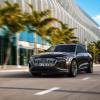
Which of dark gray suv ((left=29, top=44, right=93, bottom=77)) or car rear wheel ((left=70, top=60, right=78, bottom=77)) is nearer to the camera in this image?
dark gray suv ((left=29, top=44, right=93, bottom=77))

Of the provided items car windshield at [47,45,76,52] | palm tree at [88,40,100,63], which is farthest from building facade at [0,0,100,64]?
car windshield at [47,45,76,52]

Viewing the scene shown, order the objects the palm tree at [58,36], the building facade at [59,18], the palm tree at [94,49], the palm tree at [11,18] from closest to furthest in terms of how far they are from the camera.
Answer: the palm tree at [11,18] < the palm tree at [58,36] < the building facade at [59,18] < the palm tree at [94,49]

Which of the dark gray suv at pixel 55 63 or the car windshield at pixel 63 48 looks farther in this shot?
the car windshield at pixel 63 48

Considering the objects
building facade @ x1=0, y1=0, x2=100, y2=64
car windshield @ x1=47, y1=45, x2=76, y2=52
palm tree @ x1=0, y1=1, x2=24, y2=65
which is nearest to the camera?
car windshield @ x1=47, y1=45, x2=76, y2=52

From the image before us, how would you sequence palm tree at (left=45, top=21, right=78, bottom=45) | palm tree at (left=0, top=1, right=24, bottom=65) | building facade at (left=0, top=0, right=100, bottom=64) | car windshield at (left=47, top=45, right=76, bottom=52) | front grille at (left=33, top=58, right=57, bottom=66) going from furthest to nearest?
1. building facade at (left=0, top=0, right=100, bottom=64)
2. palm tree at (left=45, top=21, right=78, bottom=45)
3. palm tree at (left=0, top=1, right=24, bottom=65)
4. car windshield at (left=47, top=45, right=76, bottom=52)
5. front grille at (left=33, top=58, right=57, bottom=66)

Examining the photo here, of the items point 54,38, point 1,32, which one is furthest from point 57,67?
point 54,38

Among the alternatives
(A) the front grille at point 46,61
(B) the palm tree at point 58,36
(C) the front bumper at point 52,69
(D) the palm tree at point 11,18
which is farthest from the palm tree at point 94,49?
(A) the front grille at point 46,61

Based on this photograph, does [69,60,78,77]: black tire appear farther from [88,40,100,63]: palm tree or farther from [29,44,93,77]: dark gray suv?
[88,40,100,63]: palm tree

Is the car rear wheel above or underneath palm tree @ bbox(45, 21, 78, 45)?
underneath

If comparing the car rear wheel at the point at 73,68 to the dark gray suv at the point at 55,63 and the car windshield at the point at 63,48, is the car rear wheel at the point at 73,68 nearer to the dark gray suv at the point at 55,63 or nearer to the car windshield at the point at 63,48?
the dark gray suv at the point at 55,63

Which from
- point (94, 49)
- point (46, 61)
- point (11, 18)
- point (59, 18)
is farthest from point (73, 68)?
point (94, 49)

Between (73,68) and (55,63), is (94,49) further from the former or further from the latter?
(55,63)

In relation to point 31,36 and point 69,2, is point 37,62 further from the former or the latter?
point 69,2

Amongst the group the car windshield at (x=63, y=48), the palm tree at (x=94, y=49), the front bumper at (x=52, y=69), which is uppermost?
the palm tree at (x=94, y=49)
